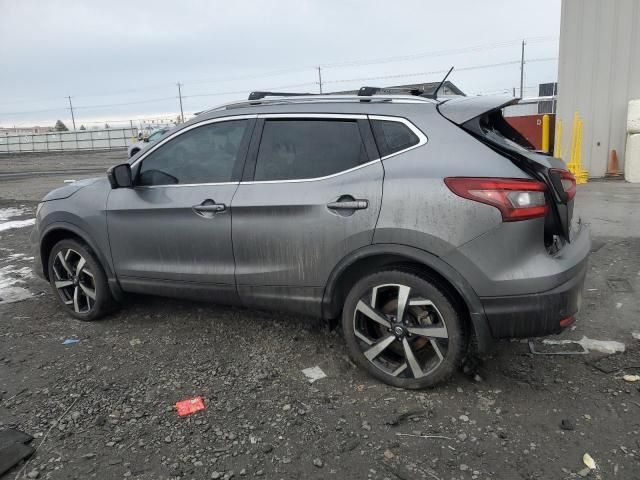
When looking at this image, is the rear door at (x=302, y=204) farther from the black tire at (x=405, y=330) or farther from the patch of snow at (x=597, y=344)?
the patch of snow at (x=597, y=344)

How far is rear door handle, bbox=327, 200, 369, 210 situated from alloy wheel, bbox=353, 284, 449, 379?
50cm

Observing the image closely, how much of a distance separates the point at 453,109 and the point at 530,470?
6.52ft

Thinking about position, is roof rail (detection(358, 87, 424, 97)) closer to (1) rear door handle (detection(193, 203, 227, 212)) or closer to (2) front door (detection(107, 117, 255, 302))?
(2) front door (detection(107, 117, 255, 302))

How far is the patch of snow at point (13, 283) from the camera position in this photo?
5.34m

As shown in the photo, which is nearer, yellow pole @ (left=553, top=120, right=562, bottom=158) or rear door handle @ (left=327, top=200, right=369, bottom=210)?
rear door handle @ (left=327, top=200, right=369, bottom=210)

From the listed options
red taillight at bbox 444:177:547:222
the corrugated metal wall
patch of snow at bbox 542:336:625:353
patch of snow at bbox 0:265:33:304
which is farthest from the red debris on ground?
→ the corrugated metal wall

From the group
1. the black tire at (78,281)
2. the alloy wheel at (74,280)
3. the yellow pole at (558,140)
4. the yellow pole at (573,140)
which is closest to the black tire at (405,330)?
the black tire at (78,281)

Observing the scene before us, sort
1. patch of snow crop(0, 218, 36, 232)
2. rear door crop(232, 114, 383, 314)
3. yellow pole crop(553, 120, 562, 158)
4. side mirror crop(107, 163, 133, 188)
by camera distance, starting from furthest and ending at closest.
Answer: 1. yellow pole crop(553, 120, 562, 158)
2. patch of snow crop(0, 218, 36, 232)
3. side mirror crop(107, 163, 133, 188)
4. rear door crop(232, 114, 383, 314)

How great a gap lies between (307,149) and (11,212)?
9.43 meters

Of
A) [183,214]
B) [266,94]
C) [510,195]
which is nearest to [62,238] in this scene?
[183,214]

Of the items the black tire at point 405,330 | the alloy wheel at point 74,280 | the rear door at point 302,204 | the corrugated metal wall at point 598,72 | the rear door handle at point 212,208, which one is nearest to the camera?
the black tire at point 405,330

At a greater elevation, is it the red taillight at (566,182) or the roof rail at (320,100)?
the roof rail at (320,100)

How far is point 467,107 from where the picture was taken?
3.14 meters

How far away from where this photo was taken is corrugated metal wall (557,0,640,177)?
10.5 m
